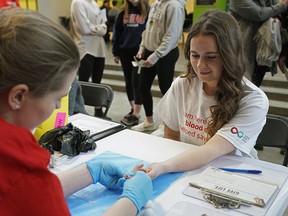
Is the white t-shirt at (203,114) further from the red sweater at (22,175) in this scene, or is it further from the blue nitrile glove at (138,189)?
the red sweater at (22,175)

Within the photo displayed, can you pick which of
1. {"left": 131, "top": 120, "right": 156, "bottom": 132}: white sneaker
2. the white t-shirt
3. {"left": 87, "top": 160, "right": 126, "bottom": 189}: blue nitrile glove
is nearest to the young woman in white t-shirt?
the white t-shirt

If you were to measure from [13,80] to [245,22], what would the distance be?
87.1 inches

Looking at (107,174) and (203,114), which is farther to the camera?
(203,114)

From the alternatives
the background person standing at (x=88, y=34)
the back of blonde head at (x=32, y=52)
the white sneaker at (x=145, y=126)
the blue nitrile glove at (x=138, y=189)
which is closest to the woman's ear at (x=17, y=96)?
the back of blonde head at (x=32, y=52)

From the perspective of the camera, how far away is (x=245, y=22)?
2.47 m

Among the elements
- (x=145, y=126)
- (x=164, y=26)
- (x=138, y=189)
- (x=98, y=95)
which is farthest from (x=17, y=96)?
(x=145, y=126)

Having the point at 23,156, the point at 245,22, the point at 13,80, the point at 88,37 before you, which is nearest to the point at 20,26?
the point at 13,80

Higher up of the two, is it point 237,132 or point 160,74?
point 237,132

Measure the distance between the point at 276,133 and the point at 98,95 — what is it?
112cm

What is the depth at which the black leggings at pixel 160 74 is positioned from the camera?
2962 millimetres

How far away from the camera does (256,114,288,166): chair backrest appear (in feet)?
4.70

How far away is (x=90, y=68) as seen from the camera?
344 cm

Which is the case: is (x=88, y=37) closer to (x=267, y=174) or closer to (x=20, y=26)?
(x=267, y=174)

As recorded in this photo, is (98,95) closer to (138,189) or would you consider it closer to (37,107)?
(138,189)
